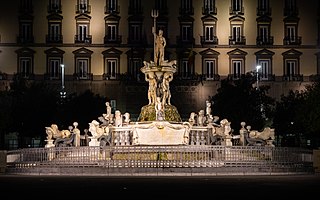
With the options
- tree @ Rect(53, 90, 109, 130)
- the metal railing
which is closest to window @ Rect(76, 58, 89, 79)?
tree @ Rect(53, 90, 109, 130)

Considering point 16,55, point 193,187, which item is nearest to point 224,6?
point 16,55

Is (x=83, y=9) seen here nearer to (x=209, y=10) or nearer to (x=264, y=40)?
(x=209, y=10)

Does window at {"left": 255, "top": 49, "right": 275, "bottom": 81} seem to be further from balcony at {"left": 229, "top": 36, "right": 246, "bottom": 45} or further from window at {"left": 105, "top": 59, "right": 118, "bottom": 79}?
window at {"left": 105, "top": 59, "right": 118, "bottom": 79}

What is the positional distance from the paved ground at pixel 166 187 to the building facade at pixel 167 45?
58117mm

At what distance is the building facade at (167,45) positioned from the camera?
85438 millimetres

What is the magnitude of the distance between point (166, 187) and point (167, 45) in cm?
6522

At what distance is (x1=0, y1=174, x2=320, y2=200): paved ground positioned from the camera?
1947 cm

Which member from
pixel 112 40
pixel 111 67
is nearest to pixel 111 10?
pixel 112 40

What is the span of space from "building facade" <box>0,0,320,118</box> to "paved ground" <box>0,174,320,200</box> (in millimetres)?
58117

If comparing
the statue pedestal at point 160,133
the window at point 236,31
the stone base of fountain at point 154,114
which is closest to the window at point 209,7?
the window at point 236,31

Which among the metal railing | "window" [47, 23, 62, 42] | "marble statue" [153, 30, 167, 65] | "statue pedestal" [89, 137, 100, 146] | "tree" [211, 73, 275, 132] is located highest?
"window" [47, 23, 62, 42]

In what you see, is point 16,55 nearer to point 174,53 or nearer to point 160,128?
point 174,53

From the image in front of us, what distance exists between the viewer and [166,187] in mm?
22266

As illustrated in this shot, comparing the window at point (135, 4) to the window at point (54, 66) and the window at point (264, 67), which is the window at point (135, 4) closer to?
the window at point (54, 66)
